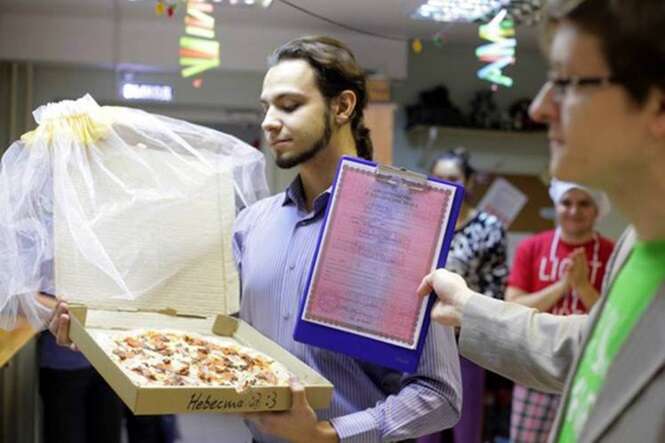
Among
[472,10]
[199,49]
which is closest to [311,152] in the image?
[472,10]

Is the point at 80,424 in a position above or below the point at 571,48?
below

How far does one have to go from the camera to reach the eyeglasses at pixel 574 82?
81cm

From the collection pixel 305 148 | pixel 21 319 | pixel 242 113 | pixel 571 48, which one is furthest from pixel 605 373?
pixel 242 113

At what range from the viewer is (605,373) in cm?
84

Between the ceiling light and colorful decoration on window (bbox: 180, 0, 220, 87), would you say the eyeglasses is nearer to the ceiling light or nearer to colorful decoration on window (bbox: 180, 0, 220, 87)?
the ceiling light

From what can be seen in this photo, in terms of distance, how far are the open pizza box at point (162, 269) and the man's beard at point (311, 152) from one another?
25 cm

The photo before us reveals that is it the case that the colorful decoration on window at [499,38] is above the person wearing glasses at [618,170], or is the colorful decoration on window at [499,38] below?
above

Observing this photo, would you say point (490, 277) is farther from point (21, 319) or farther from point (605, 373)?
point (605, 373)

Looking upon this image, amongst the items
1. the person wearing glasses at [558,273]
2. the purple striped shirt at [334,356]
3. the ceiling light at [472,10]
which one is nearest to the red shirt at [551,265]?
the person wearing glasses at [558,273]

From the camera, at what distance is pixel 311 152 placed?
5.17 feet

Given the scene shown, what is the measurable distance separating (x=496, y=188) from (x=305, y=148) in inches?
154

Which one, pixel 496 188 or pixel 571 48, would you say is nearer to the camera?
pixel 571 48

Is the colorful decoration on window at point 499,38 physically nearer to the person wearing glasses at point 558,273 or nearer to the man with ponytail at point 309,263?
the person wearing glasses at point 558,273

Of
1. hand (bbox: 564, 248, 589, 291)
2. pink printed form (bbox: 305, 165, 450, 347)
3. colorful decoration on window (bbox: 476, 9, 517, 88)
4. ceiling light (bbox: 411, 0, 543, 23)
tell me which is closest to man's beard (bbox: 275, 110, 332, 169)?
pink printed form (bbox: 305, 165, 450, 347)
